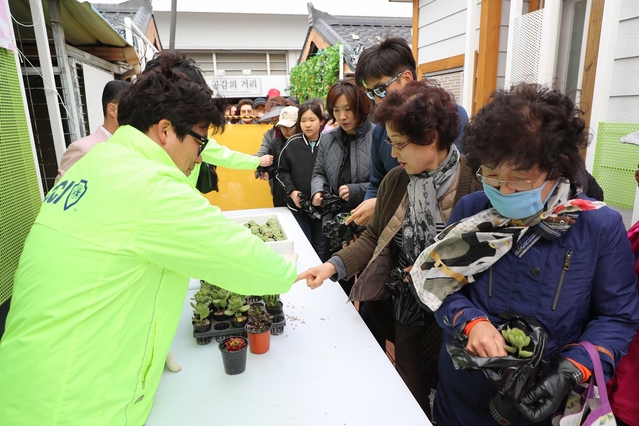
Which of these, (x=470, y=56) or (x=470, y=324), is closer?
(x=470, y=324)

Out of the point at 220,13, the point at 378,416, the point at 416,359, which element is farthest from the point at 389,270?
the point at 220,13

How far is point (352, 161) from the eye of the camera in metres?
2.88

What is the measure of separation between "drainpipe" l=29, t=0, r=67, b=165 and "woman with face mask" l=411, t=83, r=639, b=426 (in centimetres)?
287

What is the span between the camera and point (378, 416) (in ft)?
3.92

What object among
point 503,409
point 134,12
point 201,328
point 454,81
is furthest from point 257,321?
point 134,12

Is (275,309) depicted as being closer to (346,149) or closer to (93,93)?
(346,149)

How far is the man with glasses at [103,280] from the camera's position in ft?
3.09

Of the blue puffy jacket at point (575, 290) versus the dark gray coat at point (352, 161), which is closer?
the blue puffy jacket at point (575, 290)

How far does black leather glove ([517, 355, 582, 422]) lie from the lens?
0.99 metres

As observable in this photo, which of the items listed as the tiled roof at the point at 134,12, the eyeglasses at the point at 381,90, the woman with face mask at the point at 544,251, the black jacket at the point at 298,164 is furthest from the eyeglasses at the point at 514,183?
the tiled roof at the point at 134,12

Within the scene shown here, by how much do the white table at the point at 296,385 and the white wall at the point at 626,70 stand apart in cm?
201

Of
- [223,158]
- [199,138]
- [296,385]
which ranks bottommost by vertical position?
[296,385]

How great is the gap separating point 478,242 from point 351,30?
9520mm

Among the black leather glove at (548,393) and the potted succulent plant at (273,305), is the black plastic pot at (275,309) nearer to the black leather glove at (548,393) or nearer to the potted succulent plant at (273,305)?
the potted succulent plant at (273,305)
